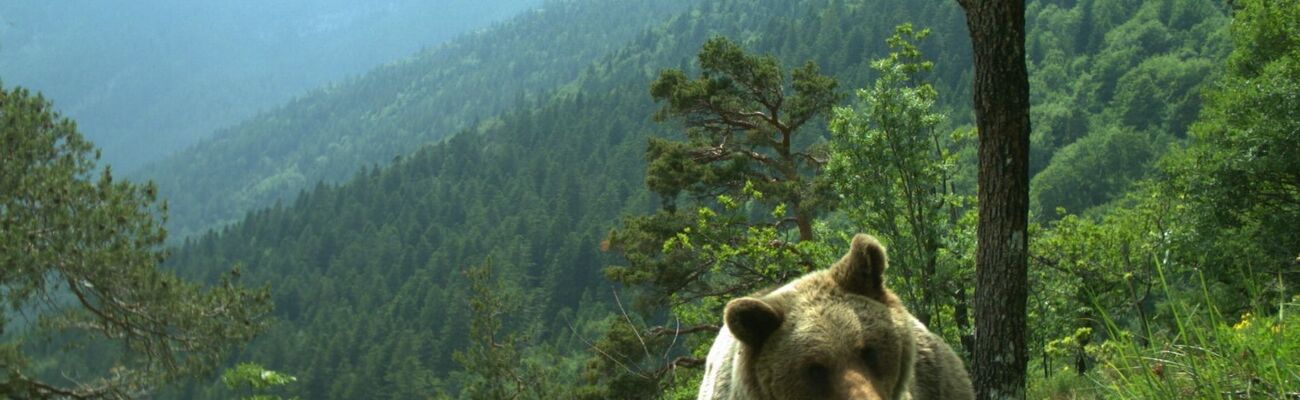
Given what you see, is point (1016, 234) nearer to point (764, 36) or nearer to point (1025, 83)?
point (1025, 83)

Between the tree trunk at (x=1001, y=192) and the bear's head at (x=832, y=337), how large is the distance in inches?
86.0

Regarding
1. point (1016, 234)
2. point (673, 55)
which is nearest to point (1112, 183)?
point (1016, 234)

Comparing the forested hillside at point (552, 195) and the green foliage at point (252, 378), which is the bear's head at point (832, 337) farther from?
the forested hillside at point (552, 195)

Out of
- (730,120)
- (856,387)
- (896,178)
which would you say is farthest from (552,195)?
(856,387)

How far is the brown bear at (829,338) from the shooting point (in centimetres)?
299

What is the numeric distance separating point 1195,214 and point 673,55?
574 ft

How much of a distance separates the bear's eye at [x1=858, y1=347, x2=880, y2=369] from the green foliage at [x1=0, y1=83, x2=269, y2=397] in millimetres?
17505

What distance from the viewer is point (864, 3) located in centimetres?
14812

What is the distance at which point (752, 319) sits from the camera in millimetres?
3070

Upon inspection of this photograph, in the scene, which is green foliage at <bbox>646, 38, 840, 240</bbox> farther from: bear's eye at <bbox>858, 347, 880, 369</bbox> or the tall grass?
bear's eye at <bbox>858, 347, 880, 369</bbox>

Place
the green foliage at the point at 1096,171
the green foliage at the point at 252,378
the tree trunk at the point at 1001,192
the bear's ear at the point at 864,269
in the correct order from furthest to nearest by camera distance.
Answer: the green foliage at the point at 1096,171
the green foliage at the point at 252,378
the tree trunk at the point at 1001,192
the bear's ear at the point at 864,269

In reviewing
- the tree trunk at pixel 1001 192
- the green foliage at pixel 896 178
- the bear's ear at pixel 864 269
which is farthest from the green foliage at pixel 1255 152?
the bear's ear at pixel 864 269

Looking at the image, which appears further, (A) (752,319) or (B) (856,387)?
(A) (752,319)

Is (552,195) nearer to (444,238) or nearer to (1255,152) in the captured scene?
(444,238)
